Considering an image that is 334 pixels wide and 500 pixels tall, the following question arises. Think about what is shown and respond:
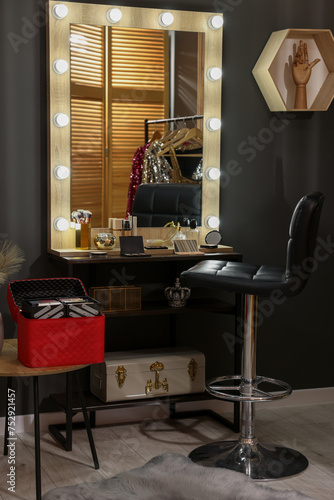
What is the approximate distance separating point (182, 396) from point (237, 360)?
0.31 m

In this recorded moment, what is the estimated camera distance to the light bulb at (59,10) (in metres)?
3.32

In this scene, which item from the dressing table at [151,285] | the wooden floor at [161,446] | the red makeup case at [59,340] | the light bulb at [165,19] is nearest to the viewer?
the red makeup case at [59,340]

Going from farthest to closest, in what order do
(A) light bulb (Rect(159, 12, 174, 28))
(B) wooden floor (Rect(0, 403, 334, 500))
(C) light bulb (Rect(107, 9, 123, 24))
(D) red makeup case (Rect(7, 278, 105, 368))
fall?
(A) light bulb (Rect(159, 12, 174, 28)) → (C) light bulb (Rect(107, 9, 123, 24)) → (B) wooden floor (Rect(0, 403, 334, 500)) → (D) red makeup case (Rect(7, 278, 105, 368))

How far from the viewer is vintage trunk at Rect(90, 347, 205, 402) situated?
3.39 m

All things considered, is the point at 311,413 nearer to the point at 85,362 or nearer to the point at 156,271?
the point at 156,271

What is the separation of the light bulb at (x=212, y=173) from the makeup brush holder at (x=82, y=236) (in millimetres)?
688

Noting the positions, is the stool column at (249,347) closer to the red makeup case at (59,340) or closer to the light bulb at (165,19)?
the red makeup case at (59,340)

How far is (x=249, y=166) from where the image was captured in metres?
3.80

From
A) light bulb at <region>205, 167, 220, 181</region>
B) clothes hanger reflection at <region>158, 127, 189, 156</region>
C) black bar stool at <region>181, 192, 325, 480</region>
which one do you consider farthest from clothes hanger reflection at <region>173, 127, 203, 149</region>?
black bar stool at <region>181, 192, 325, 480</region>

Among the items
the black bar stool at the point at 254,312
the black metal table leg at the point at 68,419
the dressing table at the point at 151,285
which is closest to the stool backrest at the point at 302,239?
the black bar stool at the point at 254,312

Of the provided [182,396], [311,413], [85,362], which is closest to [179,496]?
[85,362]

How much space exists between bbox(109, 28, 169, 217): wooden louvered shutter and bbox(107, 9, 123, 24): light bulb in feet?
0.13

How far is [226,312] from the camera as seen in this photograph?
355cm

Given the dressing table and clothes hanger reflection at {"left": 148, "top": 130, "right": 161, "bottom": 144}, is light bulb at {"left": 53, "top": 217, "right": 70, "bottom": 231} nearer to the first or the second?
the dressing table
